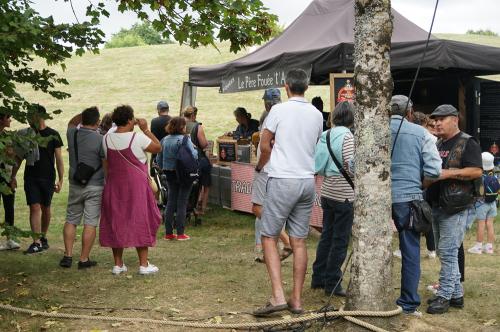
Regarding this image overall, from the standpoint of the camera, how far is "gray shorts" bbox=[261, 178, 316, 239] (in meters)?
5.58

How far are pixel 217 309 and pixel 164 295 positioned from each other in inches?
27.7

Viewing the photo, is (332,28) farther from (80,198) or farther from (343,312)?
(343,312)

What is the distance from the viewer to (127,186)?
7.17m

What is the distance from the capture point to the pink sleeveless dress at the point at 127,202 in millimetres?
7160

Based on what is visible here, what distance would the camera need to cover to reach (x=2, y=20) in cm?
581

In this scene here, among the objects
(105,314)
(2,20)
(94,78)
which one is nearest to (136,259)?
(105,314)

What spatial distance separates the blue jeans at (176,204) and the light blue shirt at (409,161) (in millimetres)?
4626

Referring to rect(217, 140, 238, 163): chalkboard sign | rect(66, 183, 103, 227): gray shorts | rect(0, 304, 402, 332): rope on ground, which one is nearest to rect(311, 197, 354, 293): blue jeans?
rect(0, 304, 402, 332): rope on ground

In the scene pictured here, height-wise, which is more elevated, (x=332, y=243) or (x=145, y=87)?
(x=145, y=87)

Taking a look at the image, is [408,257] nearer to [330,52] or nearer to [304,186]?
[304,186]

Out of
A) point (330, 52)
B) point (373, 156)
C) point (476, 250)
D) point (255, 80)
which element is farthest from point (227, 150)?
point (373, 156)

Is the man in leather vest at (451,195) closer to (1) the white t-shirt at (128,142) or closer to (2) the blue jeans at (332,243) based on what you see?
(2) the blue jeans at (332,243)

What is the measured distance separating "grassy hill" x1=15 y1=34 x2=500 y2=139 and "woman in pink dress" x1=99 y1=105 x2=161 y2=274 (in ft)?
70.9

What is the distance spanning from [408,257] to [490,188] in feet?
11.3
